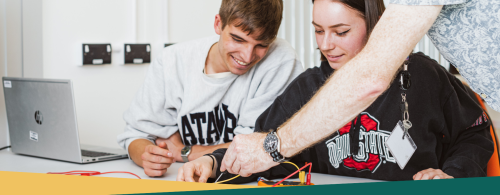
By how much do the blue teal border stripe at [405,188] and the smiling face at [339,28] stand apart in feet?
2.18

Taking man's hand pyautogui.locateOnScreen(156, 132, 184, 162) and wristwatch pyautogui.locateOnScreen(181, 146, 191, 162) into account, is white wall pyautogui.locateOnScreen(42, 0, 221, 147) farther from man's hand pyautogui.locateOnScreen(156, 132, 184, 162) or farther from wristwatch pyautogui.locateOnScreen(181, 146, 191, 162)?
wristwatch pyautogui.locateOnScreen(181, 146, 191, 162)

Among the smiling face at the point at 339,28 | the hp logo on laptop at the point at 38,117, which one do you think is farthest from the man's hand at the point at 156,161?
the smiling face at the point at 339,28

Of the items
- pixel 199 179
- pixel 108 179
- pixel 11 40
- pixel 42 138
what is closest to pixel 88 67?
pixel 11 40

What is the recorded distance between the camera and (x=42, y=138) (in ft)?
4.32

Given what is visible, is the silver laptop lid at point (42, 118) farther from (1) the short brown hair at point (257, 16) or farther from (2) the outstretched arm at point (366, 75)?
(2) the outstretched arm at point (366, 75)

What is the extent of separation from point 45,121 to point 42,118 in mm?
21

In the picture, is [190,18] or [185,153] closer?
[185,153]

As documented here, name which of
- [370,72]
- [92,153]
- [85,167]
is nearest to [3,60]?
[92,153]

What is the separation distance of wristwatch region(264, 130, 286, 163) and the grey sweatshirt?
0.52 meters

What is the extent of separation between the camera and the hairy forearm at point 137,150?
126cm

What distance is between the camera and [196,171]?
3.28 feet

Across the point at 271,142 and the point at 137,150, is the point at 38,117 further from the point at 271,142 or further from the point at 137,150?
the point at 271,142

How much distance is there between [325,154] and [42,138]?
37.1 inches

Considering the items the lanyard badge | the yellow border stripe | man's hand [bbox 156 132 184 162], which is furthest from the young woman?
the yellow border stripe
